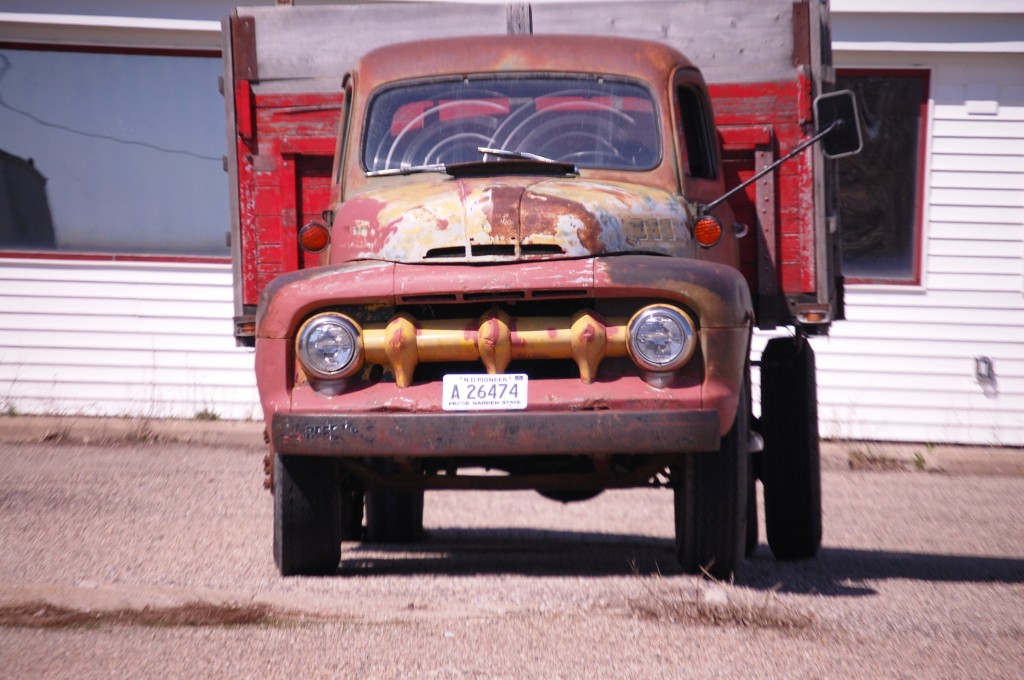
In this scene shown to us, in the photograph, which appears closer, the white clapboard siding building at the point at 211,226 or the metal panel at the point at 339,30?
the metal panel at the point at 339,30

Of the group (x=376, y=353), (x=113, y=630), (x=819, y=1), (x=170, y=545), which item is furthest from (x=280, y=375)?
→ (x=819, y=1)

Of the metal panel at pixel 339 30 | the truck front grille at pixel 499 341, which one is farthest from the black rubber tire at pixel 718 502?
the metal panel at pixel 339 30

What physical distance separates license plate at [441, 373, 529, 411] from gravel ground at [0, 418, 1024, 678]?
0.73 m

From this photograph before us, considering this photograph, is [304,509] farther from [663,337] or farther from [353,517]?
[353,517]

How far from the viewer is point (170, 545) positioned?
720 cm

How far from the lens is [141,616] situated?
16.8 feet

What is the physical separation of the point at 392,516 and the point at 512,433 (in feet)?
8.46

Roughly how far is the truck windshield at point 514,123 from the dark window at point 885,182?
6.93m

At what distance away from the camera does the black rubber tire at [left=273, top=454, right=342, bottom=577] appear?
5.92 metres

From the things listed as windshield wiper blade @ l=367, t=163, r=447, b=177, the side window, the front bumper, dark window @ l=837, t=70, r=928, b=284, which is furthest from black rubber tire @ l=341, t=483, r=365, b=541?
dark window @ l=837, t=70, r=928, b=284

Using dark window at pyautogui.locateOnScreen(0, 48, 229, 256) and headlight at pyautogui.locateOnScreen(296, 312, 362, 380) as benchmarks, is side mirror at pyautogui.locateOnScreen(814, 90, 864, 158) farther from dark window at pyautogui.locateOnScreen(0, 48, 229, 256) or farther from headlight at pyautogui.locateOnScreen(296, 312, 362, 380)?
dark window at pyautogui.locateOnScreen(0, 48, 229, 256)

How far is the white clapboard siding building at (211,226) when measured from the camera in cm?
1310

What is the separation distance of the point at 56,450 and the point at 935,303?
25.1ft

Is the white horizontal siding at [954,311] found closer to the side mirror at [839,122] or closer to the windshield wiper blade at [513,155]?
the side mirror at [839,122]
